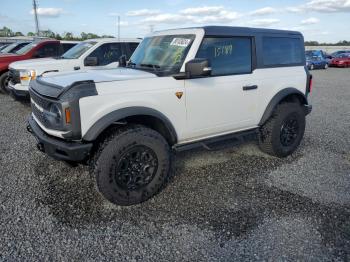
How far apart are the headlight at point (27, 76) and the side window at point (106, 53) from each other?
155 cm

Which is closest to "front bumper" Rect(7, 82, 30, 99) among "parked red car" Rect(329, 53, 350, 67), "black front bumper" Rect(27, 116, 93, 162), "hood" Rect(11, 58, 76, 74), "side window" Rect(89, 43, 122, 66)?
"hood" Rect(11, 58, 76, 74)

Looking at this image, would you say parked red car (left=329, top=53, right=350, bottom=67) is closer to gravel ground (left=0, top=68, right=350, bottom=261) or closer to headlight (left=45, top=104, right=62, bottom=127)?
gravel ground (left=0, top=68, right=350, bottom=261)

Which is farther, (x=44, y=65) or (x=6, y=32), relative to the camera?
(x=6, y=32)

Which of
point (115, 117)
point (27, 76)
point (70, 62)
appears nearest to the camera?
point (115, 117)

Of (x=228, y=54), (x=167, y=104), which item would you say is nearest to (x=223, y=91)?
(x=228, y=54)

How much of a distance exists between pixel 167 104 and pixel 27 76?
5.38 meters

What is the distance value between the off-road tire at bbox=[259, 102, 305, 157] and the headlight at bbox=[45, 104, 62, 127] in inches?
116

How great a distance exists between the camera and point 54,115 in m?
3.14

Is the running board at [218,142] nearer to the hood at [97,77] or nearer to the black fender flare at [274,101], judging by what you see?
the black fender flare at [274,101]

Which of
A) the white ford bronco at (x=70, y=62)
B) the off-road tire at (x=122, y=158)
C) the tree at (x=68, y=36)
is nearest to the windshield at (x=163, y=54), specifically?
the off-road tire at (x=122, y=158)

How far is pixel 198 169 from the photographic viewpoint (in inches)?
173

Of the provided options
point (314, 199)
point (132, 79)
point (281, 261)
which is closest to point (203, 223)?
point (281, 261)

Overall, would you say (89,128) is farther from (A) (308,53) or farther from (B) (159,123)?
(A) (308,53)

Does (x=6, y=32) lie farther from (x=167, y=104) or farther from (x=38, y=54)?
(x=167, y=104)
